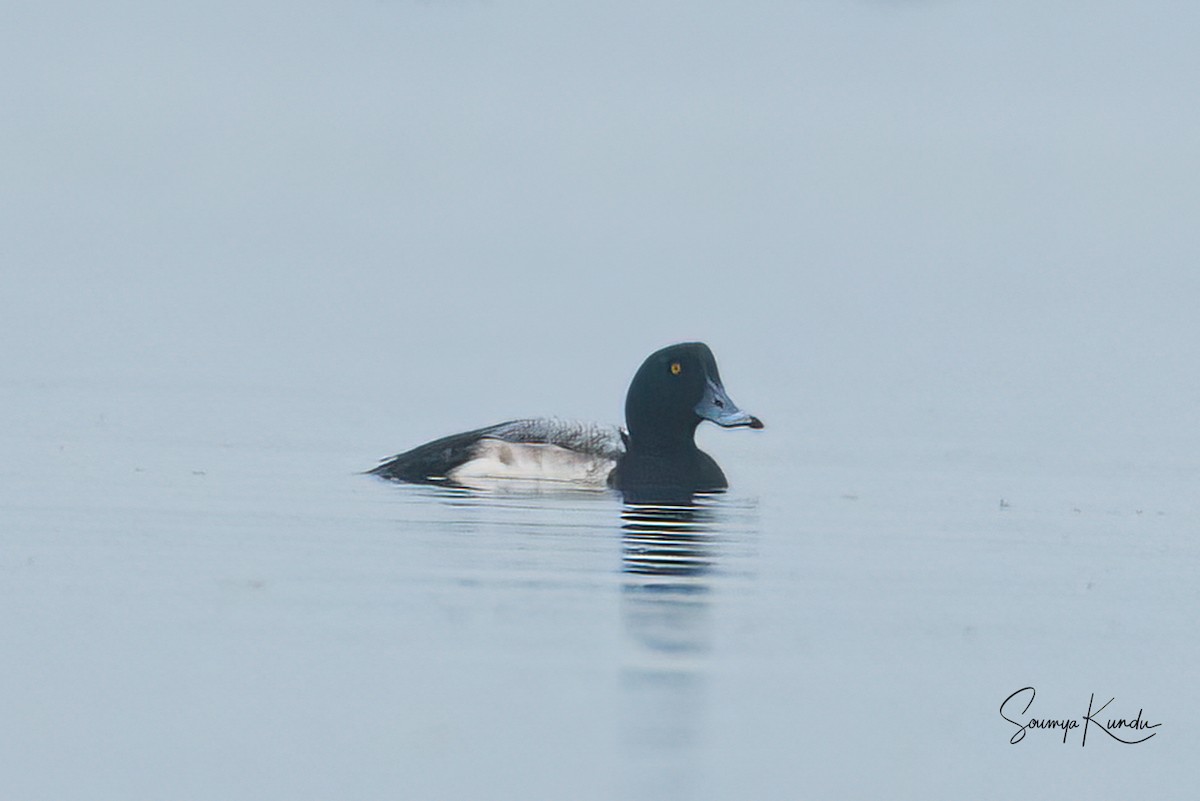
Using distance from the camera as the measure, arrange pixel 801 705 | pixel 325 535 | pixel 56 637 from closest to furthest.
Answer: pixel 801 705 < pixel 56 637 < pixel 325 535

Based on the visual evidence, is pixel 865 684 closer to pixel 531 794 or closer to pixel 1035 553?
pixel 531 794

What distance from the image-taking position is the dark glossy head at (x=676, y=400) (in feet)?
47.8

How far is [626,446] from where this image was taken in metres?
14.5

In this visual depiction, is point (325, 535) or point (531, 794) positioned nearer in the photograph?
point (531, 794)

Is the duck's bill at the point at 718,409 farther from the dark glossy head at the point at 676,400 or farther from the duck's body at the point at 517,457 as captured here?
the duck's body at the point at 517,457

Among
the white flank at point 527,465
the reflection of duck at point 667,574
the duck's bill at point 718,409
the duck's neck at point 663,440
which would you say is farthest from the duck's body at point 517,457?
the reflection of duck at point 667,574

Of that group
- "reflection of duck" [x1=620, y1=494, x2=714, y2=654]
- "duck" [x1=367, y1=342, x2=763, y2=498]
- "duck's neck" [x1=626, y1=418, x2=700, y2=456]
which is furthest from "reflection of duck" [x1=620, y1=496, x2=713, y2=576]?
"duck's neck" [x1=626, y1=418, x2=700, y2=456]

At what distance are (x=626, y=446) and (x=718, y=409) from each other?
2.12ft

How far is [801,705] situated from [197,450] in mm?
8094

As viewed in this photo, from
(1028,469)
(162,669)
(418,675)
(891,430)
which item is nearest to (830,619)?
(418,675)

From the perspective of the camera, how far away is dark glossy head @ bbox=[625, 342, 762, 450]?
1458 cm

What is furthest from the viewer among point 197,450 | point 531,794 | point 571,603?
point 197,450

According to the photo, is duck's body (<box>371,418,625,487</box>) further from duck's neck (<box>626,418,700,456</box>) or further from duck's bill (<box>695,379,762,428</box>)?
duck's bill (<box>695,379,762,428</box>)

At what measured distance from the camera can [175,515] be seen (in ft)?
39.8
